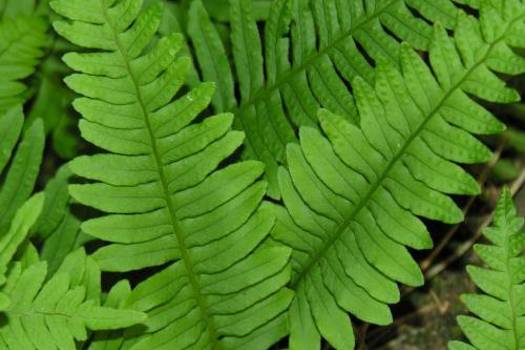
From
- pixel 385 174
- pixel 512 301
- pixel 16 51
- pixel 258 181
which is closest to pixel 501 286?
pixel 512 301

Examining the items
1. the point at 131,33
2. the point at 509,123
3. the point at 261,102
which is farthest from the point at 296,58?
the point at 509,123

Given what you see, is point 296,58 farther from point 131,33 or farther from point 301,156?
point 131,33

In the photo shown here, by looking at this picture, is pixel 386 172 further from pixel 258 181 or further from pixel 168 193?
pixel 168 193

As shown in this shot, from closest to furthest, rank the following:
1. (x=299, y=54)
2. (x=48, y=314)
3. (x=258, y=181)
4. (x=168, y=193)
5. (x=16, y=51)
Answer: (x=48, y=314), (x=168, y=193), (x=258, y=181), (x=299, y=54), (x=16, y=51)

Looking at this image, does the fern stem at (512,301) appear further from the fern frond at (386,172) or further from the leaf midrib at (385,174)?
the leaf midrib at (385,174)

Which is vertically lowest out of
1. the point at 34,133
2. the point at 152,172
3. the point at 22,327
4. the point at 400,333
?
the point at 400,333

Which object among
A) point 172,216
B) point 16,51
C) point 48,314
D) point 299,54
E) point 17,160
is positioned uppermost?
point 16,51
